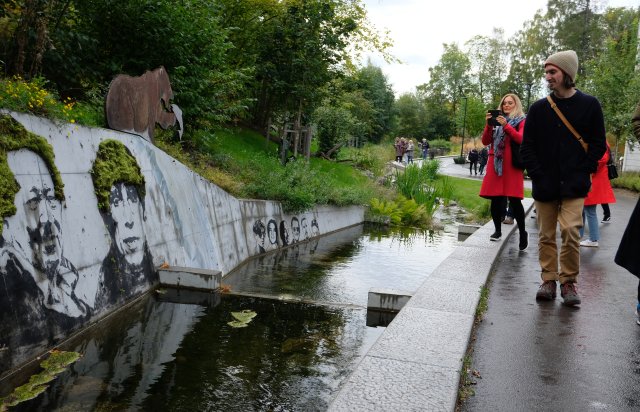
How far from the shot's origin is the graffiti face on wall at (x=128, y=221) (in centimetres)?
596

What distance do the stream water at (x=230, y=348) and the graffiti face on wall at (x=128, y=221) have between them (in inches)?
19.2

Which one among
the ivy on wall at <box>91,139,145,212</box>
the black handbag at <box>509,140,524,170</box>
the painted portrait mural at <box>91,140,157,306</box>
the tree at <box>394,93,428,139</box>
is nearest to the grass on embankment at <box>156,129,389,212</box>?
the ivy on wall at <box>91,139,145,212</box>

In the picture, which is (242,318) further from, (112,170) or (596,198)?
(596,198)

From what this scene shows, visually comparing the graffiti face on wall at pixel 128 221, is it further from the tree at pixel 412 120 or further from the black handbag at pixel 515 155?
the tree at pixel 412 120

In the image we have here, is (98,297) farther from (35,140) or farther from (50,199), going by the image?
(35,140)

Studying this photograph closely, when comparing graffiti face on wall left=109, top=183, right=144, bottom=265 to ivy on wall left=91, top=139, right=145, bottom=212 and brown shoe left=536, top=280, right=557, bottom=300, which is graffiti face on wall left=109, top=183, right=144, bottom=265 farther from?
brown shoe left=536, top=280, right=557, bottom=300

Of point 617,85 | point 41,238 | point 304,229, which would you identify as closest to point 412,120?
point 617,85

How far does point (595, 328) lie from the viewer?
472 centimetres

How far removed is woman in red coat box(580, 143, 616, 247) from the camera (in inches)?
367

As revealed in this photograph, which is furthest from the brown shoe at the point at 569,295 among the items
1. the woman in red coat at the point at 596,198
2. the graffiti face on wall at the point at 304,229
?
the graffiti face on wall at the point at 304,229

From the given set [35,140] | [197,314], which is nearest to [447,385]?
[197,314]

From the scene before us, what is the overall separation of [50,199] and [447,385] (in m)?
3.40

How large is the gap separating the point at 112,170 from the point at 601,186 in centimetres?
754

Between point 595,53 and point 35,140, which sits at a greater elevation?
point 595,53
